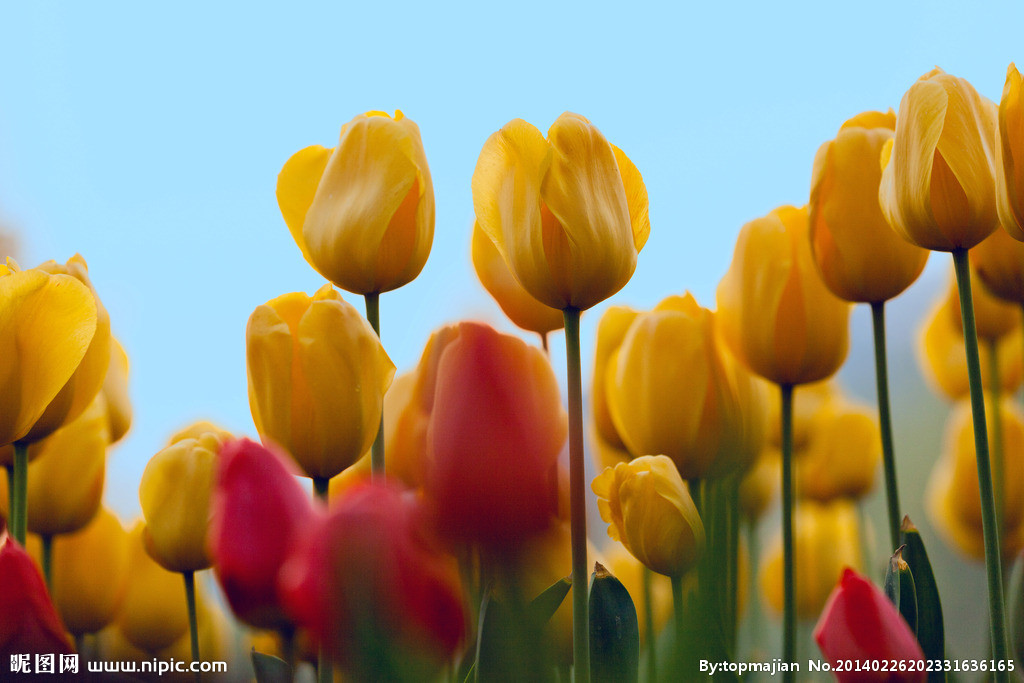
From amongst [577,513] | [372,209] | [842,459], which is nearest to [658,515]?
[577,513]

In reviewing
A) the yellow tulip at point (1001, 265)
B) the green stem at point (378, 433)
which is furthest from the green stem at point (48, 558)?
the yellow tulip at point (1001, 265)

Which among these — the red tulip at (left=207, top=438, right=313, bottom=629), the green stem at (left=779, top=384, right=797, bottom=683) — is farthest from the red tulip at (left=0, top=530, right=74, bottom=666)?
the green stem at (left=779, top=384, right=797, bottom=683)

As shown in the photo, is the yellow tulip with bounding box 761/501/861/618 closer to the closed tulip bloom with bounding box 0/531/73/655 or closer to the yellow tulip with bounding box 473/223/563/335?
the yellow tulip with bounding box 473/223/563/335

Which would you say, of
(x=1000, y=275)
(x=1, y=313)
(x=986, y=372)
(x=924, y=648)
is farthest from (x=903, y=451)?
(x=1, y=313)

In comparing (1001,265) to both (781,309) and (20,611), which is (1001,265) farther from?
(20,611)

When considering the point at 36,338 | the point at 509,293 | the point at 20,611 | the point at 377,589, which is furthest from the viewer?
the point at 509,293

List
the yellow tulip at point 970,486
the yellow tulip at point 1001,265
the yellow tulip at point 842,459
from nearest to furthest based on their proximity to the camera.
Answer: the yellow tulip at point 1001,265 → the yellow tulip at point 970,486 → the yellow tulip at point 842,459

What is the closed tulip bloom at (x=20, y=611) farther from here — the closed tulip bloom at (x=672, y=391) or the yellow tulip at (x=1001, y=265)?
the yellow tulip at (x=1001, y=265)
